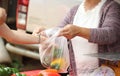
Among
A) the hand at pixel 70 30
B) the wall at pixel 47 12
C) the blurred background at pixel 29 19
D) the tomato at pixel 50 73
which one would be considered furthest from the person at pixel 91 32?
the wall at pixel 47 12

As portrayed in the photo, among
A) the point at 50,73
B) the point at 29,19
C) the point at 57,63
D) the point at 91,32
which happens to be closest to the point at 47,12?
the point at 29,19

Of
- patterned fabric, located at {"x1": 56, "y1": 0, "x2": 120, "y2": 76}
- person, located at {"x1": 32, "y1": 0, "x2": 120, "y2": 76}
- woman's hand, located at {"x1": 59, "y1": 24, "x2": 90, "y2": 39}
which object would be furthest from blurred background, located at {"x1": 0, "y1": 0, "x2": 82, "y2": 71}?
woman's hand, located at {"x1": 59, "y1": 24, "x2": 90, "y2": 39}

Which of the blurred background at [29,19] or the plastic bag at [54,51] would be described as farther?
the blurred background at [29,19]

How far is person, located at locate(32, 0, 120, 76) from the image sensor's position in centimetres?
213

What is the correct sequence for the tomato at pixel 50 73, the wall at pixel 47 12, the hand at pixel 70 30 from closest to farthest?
the hand at pixel 70 30
the tomato at pixel 50 73
the wall at pixel 47 12

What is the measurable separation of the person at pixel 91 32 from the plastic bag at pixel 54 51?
54mm

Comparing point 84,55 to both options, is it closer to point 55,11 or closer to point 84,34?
point 84,34

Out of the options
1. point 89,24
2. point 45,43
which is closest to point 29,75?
point 45,43

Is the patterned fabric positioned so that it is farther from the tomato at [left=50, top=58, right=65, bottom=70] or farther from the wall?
the wall

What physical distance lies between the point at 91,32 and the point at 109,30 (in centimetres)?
11

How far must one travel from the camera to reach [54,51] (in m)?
2.39

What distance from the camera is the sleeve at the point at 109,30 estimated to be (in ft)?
6.99

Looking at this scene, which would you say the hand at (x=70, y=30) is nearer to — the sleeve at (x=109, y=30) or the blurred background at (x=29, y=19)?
the sleeve at (x=109, y=30)

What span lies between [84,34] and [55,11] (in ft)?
6.13
